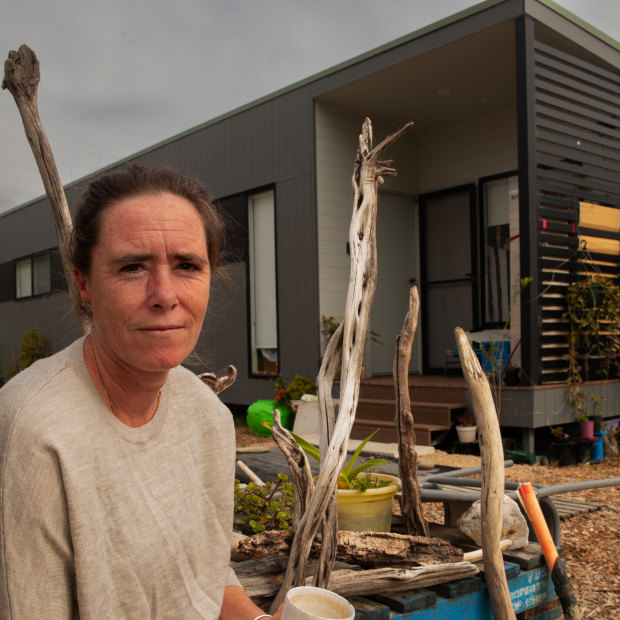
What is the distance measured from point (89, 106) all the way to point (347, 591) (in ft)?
14.4

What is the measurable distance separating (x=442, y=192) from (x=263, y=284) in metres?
3.13

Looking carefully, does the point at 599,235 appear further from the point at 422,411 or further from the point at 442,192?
the point at 442,192

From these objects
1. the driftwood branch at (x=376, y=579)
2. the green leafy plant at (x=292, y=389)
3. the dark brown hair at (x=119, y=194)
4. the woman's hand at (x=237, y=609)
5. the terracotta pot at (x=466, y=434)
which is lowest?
the terracotta pot at (x=466, y=434)

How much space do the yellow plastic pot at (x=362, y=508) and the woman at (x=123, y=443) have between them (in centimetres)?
109

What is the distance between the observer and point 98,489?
1255 millimetres

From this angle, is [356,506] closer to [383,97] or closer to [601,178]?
[601,178]

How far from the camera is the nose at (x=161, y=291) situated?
129cm

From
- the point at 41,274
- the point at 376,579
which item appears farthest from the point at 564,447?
the point at 41,274

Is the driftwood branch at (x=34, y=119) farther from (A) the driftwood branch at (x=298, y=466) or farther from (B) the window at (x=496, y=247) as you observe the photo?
(B) the window at (x=496, y=247)

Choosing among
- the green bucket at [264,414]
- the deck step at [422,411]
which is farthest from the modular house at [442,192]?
the deck step at [422,411]

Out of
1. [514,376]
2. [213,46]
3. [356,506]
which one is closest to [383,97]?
[213,46]

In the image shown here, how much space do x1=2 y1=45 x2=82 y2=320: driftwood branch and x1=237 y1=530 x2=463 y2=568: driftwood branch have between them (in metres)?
1.67

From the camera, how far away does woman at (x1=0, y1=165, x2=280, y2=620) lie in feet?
3.83

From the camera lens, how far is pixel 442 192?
10211mm
